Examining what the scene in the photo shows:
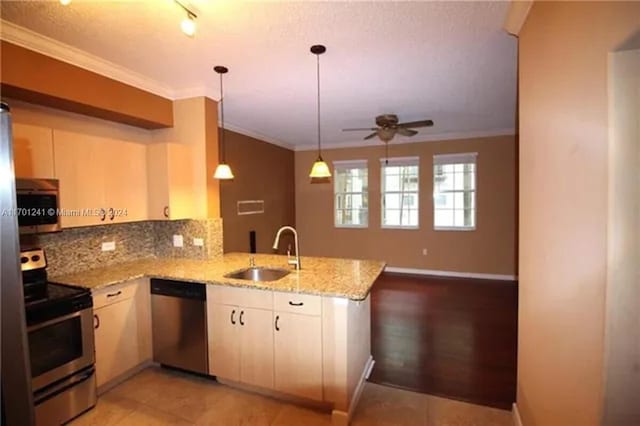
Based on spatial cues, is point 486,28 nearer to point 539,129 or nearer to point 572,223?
point 539,129

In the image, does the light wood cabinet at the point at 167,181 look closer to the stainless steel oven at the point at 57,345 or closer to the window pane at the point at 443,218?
the stainless steel oven at the point at 57,345

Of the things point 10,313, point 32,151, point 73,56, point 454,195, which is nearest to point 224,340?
point 10,313

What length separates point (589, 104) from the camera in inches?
43.4

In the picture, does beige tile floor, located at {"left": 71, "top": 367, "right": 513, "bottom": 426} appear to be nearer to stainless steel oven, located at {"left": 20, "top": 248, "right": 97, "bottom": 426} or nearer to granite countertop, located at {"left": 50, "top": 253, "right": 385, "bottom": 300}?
stainless steel oven, located at {"left": 20, "top": 248, "right": 97, "bottom": 426}

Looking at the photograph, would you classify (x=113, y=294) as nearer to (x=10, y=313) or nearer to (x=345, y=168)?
(x=10, y=313)

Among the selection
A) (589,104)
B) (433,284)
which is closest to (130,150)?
(589,104)

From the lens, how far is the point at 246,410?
2.30 meters

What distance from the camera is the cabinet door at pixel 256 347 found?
2.35 metres

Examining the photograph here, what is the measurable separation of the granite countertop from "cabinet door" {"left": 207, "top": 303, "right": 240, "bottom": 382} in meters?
0.25

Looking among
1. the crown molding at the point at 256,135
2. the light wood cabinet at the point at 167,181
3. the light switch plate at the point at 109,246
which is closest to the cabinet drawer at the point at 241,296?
the light wood cabinet at the point at 167,181

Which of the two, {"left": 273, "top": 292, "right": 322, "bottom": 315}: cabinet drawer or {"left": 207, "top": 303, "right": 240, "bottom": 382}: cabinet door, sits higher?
{"left": 273, "top": 292, "right": 322, "bottom": 315}: cabinet drawer

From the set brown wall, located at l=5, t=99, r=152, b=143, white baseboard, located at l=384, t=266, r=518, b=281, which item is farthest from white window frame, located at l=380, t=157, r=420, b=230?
brown wall, located at l=5, t=99, r=152, b=143

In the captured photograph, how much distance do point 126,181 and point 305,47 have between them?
6.81ft

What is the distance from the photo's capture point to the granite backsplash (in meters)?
2.66
